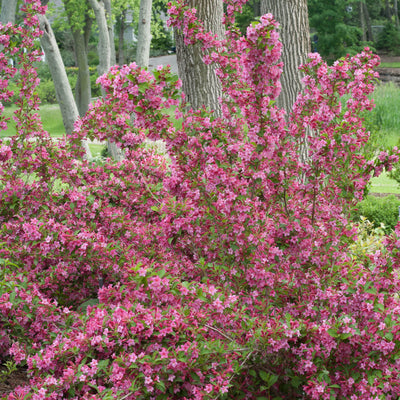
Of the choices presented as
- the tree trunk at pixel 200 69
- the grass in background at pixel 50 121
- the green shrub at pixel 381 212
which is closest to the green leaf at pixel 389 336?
the tree trunk at pixel 200 69

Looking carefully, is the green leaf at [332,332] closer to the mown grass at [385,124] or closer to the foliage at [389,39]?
the mown grass at [385,124]

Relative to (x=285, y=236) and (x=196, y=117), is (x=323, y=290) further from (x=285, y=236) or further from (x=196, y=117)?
(x=196, y=117)

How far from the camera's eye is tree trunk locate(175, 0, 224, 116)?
7152 millimetres

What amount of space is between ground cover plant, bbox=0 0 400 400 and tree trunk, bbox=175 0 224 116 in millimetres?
3430

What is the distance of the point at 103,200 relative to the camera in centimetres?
420

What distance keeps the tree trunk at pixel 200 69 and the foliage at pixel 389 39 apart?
3242 centimetres

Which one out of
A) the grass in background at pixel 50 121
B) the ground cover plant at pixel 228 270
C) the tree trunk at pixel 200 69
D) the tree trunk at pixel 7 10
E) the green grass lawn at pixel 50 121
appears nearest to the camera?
the ground cover plant at pixel 228 270

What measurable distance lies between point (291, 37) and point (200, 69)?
1.44 m

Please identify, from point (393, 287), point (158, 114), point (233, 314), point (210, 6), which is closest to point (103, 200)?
point (158, 114)

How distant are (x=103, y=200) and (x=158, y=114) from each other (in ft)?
4.44

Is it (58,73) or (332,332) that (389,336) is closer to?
(332,332)

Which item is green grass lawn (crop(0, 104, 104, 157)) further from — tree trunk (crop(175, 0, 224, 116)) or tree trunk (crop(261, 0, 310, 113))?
tree trunk (crop(261, 0, 310, 113))

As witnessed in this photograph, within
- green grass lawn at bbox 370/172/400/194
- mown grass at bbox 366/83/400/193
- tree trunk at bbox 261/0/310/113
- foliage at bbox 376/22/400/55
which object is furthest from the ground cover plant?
foliage at bbox 376/22/400/55

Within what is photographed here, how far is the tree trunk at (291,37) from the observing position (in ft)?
24.8
